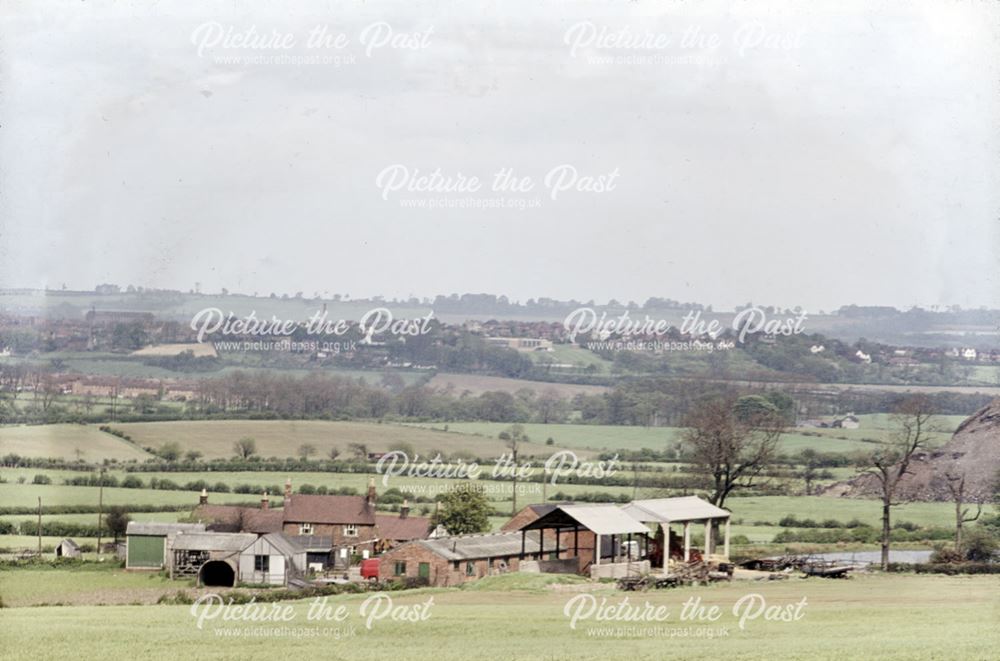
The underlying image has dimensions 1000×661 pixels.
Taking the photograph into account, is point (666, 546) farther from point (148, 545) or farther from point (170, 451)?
point (170, 451)

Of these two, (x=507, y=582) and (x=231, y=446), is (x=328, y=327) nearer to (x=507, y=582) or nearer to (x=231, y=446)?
(x=231, y=446)

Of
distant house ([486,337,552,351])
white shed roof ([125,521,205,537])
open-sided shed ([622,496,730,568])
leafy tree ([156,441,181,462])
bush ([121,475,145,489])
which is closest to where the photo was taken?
open-sided shed ([622,496,730,568])

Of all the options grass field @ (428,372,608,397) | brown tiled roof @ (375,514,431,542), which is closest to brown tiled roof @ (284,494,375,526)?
brown tiled roof @ (375,514,431,542)

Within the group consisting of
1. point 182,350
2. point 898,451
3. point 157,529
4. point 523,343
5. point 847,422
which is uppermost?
point 523,343

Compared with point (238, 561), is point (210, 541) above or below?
above

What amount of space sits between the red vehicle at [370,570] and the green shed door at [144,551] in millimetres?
7756

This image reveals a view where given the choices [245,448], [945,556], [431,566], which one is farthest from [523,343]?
[431,566]

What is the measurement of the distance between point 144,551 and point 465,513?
1178 centimetres

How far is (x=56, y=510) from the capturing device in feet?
205

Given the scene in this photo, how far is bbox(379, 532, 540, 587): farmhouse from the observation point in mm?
43406

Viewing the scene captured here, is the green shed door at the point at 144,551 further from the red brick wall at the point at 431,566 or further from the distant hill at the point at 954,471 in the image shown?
the distant hill at the point at 954,471

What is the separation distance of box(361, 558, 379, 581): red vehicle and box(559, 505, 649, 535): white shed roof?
255 inches

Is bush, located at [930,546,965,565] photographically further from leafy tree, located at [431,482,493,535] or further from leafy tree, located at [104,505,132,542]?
leafy tree, located at [104,505,132,542]

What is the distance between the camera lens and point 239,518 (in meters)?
56.8
